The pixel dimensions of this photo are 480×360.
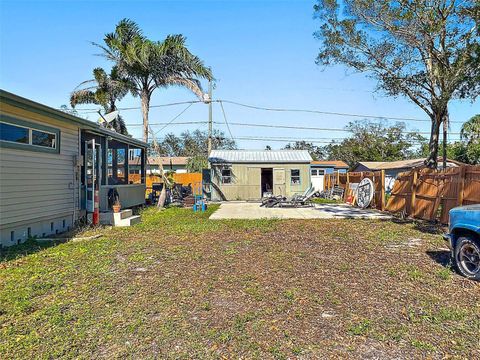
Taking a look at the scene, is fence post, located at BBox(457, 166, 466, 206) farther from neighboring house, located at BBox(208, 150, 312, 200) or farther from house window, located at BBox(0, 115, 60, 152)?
neighboring house, located at BBox(208, 150, 312, 200)

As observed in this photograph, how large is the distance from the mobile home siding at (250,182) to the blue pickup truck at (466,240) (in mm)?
15176

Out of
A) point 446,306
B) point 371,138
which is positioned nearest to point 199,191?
point 446,306

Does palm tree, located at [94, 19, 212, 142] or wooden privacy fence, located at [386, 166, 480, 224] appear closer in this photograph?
wooden privacy fence, located at [386, 166, 480, 224]

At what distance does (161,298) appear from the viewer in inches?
151

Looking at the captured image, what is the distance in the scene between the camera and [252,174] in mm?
19891

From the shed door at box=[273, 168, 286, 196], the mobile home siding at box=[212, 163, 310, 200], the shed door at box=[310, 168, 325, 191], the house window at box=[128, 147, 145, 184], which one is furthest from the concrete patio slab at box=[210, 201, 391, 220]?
the shed door at box=[310, 168, 325, 191]

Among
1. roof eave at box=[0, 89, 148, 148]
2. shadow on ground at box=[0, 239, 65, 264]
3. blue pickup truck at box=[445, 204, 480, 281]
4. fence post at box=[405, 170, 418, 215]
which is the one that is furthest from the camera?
fence post at box=[405, 170, 418, 215]

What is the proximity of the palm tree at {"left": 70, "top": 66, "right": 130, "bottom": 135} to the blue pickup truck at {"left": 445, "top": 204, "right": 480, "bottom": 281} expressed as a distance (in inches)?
550

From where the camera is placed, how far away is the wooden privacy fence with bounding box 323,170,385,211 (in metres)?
14.1

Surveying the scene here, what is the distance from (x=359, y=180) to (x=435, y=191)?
7.53 meters

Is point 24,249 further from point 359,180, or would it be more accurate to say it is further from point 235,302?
point 359,180

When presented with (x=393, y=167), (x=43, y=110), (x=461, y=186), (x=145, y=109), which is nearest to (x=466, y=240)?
(x=461, y=186)

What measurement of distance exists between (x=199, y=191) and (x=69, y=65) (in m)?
9.69

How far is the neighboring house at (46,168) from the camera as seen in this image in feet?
21.3
